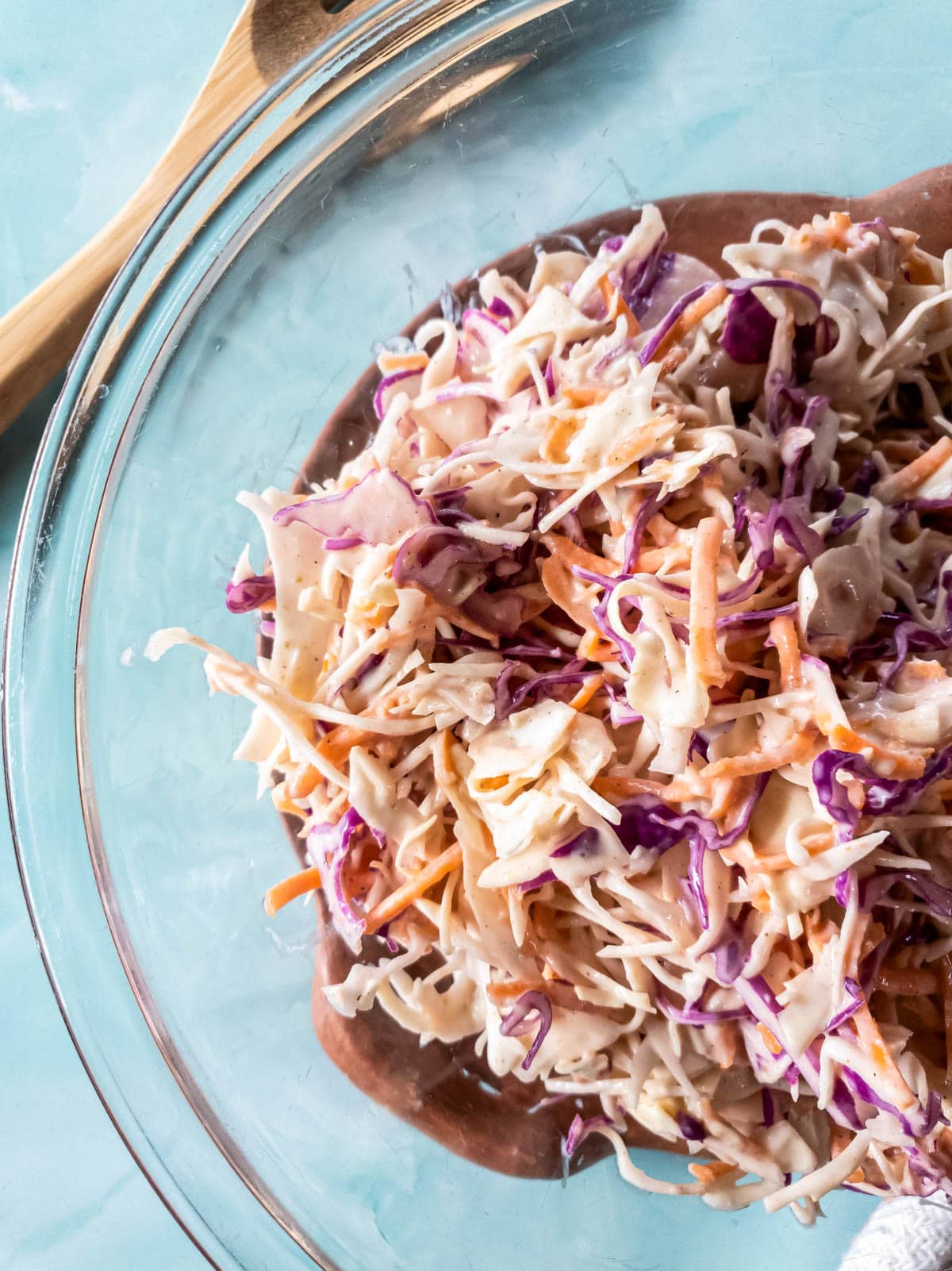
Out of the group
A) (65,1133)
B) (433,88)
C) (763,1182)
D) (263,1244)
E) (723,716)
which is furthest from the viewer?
(65,1133)

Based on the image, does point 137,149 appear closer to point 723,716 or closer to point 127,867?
point 127,867

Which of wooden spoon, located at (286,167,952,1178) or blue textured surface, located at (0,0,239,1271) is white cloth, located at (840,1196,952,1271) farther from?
blue textured surface, located at (0,0,239,1271)

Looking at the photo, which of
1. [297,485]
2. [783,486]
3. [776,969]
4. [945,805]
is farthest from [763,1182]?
[297,485]

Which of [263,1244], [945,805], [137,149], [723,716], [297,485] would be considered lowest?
[263,1244]

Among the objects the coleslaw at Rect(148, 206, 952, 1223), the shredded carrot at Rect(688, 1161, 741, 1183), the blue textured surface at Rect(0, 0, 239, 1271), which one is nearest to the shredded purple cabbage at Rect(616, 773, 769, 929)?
the coleslaw at Rect(148, 206, 952, 1223)

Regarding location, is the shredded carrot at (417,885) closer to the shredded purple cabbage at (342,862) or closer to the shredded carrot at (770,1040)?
the shredded purple cabbage at (342,862)

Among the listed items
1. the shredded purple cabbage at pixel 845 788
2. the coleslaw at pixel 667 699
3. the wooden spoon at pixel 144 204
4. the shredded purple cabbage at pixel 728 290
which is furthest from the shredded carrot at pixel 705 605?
the wooden spoon at pixel 144 204
